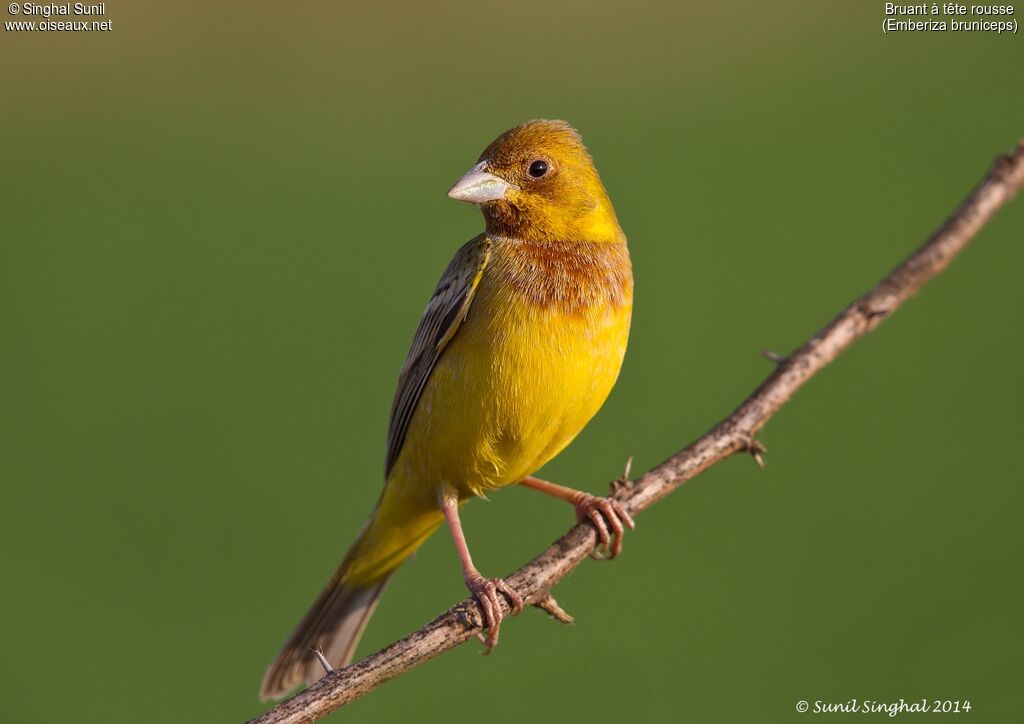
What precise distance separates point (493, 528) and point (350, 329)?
2072 mm

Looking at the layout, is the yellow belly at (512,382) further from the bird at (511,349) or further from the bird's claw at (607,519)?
the bird's claw at (607,519)

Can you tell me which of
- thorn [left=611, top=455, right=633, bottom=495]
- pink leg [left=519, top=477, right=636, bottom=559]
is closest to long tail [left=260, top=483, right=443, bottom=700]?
pink leg [left=519, top=477, right=636, bottom=559]

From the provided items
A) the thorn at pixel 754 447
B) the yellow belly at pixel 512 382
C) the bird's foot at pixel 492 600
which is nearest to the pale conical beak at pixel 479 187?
the yellow belly at pixel 512 382

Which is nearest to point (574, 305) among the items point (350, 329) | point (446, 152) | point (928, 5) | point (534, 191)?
point (534, 191)

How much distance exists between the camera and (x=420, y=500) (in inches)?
196

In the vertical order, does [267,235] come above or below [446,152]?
below

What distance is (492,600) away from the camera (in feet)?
14.2

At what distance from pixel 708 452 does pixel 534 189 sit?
128 cm

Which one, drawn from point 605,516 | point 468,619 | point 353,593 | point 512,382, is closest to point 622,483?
point 605,516

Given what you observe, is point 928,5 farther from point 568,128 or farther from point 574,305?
point 574,305

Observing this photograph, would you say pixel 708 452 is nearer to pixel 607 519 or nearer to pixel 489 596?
pixel 607 519

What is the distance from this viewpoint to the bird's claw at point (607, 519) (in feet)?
15.5

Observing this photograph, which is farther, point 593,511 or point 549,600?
point 593,511

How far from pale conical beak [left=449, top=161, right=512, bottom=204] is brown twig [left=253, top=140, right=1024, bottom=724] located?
4.16 feet
